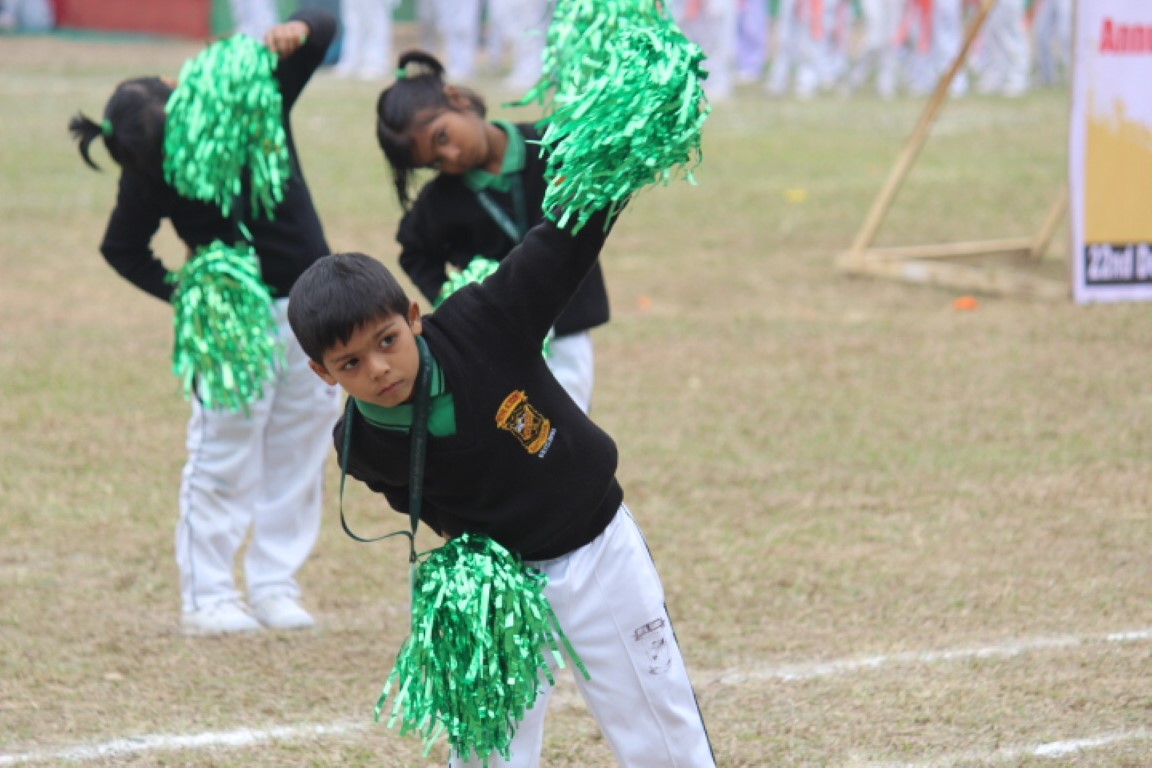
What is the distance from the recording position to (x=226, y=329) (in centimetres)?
394

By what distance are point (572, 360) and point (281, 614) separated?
101 cm

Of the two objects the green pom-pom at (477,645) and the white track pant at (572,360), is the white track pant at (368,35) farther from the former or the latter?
the green pom-pom at (477,645)

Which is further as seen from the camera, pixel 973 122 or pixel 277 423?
pixel 973 122

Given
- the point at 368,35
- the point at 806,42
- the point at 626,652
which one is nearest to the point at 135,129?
the point at 626,652

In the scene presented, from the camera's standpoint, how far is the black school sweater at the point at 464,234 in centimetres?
394

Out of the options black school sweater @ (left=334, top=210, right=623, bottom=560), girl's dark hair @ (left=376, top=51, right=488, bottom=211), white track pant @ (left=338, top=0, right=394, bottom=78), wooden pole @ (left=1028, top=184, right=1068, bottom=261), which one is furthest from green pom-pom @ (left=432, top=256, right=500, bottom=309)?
white track pant @ (left=338, top=0, right=394, bottom=78)

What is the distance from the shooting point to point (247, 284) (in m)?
3.95

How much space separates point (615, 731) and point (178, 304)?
1.93m

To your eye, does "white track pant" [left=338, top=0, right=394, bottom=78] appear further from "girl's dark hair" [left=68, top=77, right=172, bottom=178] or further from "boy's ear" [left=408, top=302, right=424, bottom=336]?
"boy's ear" [left=408, top=302, right=424, bottom=336]

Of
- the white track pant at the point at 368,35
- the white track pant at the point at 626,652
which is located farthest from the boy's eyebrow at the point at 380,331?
the white track pant at the point at 368,35

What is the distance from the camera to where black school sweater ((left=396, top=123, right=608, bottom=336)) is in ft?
12.9

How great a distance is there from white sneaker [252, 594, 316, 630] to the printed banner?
15.2ft

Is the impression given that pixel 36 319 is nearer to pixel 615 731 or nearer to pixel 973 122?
pixel 615 731

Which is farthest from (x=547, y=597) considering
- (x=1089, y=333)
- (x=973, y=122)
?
(x=973, y=122)
